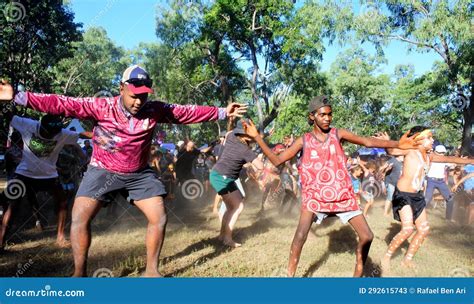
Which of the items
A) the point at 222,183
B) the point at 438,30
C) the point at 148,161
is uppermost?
the point at 438,30

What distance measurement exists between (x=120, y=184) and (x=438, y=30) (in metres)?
15.1

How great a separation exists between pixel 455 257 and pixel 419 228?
4.40ft

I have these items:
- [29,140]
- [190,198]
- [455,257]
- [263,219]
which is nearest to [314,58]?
[190,198]

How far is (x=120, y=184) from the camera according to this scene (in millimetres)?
3691

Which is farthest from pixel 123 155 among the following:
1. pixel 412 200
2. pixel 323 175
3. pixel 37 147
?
pixel 412 200

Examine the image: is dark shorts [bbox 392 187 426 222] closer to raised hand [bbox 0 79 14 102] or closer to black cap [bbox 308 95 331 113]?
black cap [bbox 308 95 331 113]

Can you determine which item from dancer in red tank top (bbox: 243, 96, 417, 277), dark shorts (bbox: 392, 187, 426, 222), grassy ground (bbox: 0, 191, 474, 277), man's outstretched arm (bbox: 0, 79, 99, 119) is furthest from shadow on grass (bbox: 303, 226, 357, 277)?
man's outstretched arm (bbox: 0, 79, 99, 119)

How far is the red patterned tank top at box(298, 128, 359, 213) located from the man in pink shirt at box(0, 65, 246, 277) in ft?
4.95

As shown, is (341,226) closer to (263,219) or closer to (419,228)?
(263,219)

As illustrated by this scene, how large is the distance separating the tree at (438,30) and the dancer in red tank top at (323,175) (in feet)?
42.6

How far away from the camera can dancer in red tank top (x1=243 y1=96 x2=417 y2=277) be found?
396cm

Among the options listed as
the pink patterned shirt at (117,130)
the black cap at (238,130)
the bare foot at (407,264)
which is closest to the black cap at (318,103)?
the pink patterned shirt at (117,130)

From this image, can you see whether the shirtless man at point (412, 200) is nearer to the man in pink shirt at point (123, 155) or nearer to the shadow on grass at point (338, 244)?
the shadow on grass at point (338, 244)

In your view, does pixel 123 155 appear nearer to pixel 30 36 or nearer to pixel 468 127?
pixel 30 36
